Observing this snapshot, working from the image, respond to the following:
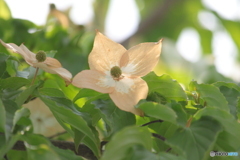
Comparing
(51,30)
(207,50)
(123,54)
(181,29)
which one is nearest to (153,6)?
(181,29)

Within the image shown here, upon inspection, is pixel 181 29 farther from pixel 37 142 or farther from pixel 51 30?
pixel 37 142

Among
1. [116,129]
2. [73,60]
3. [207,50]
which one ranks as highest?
[116,129]

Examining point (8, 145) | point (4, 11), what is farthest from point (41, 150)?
point (4, 11)

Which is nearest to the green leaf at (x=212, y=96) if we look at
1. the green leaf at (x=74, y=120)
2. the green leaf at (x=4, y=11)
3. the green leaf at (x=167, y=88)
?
the green leaf at (x=167, y=88)

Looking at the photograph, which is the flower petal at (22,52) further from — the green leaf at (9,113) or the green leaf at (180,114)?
the green leaf at (180,114)

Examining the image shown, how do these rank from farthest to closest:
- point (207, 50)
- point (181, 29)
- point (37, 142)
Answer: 1. point (181, 29)
2. point (207, 50)
3. point (37, 142)

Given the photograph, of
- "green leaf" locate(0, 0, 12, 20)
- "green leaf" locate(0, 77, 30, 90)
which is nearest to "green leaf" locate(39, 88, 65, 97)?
"green leaf" locate(0, 77, 30, 90)

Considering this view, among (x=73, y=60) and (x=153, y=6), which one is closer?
(x=73, y=60)

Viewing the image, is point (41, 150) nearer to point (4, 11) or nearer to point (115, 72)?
point (115, 72)
